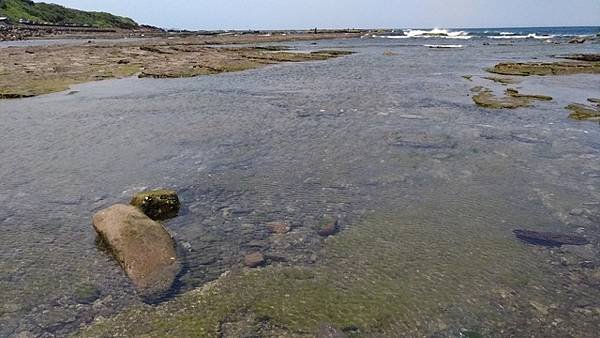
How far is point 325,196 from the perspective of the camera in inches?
504

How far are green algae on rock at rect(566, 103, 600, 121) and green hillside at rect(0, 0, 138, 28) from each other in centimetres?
15276

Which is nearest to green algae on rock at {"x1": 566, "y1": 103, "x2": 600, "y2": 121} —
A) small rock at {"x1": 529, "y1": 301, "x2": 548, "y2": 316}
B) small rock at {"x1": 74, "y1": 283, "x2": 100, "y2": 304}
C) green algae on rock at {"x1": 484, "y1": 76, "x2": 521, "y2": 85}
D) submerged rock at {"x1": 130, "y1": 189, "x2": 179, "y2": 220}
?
green algae on rock at {"x1": 484, "y1": 76, "x2": 521, "y2": 85}

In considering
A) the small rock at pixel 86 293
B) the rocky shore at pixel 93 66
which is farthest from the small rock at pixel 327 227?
the rocky shore at pixel 93 66

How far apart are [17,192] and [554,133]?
1979cm

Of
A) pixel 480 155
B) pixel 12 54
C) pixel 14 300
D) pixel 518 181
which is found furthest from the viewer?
pixel 12 54

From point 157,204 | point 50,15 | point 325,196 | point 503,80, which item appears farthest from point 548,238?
point 50,15

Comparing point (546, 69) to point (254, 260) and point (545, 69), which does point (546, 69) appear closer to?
point (545, 69)

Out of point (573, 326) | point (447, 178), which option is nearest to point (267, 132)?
point (447, 178)

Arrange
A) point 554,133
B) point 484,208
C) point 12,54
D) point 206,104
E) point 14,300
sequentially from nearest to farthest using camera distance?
point 14,300, point 484,208, point 554,133, point 206,104, point 12,54

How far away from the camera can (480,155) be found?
16.4 metres

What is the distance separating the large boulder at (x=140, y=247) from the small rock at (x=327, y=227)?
335 centimetres

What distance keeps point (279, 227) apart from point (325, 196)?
7.60 feet

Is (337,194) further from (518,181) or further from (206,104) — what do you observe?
(206,104)

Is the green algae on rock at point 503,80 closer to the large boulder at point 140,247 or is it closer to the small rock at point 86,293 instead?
the large boulder at point 140,247
